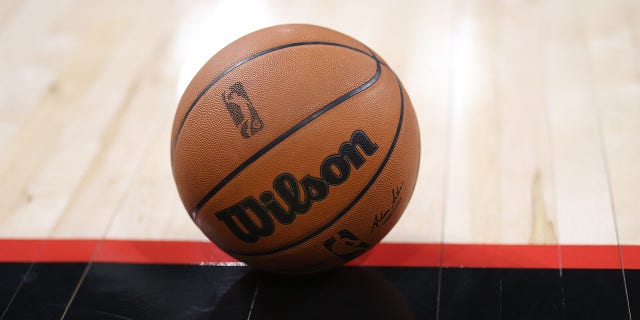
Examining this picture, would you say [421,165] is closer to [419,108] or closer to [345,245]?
[419,108]

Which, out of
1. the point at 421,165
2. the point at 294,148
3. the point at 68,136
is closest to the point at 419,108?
the point at 421,165

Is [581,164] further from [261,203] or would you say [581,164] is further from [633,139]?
[261,203]

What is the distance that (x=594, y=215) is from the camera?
2578mm

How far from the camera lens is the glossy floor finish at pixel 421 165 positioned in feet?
7.88

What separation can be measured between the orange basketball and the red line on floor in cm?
30

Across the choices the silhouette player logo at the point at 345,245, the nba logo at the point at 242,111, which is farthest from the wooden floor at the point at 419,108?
the nba logo at the point at 242,111

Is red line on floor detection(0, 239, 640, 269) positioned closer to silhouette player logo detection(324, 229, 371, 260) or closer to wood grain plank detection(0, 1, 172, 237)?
wood grain plank detection(0, 1, 172, 237)

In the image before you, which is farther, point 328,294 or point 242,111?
point 328,294

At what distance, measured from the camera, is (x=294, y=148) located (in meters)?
2.06

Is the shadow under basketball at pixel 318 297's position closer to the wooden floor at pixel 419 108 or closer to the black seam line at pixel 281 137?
the wooden floor at pixel 419 108

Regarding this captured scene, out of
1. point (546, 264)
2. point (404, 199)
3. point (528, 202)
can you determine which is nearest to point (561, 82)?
point (528, 202)

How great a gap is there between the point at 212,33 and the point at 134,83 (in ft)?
1.48

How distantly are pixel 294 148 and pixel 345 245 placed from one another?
0.32 m

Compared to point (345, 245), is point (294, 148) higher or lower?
higher
